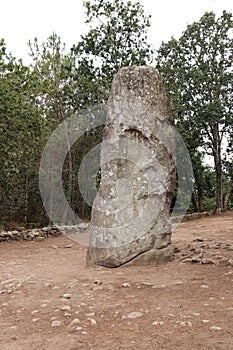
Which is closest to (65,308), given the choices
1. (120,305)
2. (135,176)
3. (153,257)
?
(120,305)

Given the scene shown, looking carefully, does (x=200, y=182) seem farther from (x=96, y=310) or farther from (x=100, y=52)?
(x=96, y=310)

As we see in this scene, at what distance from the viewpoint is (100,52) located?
716 inches

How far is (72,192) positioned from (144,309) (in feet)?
44.8

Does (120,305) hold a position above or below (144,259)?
→ below

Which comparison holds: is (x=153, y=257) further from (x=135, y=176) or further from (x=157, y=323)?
(x=157, y=323)

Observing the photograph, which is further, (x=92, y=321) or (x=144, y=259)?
(x=144, y=259)

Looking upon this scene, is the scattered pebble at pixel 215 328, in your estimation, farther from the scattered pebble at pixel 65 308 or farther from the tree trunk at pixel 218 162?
the tree trunk at pixel 218 162

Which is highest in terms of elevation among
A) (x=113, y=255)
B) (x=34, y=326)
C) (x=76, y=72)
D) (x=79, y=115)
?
(x=76, y=72)

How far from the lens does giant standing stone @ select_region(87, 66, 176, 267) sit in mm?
7629

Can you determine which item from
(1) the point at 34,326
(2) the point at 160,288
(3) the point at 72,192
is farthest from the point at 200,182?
(1) the point at 34,326

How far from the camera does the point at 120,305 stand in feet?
17.0

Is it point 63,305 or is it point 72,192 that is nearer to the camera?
point 63,305

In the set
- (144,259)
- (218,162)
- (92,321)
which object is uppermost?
(218,162)

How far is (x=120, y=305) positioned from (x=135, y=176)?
3167 millimetres
